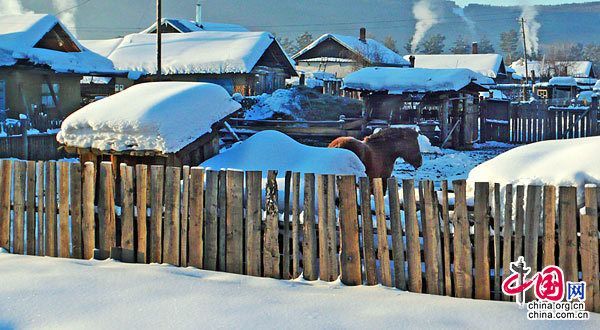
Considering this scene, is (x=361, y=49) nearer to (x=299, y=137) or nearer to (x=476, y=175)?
(x=299, y=137)

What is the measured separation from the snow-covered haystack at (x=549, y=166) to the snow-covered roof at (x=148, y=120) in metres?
3.34

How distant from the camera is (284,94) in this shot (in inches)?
1266

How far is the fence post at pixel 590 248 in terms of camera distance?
540cm

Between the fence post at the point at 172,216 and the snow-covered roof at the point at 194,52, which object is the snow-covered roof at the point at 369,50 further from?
the fence post at the point at 172,216

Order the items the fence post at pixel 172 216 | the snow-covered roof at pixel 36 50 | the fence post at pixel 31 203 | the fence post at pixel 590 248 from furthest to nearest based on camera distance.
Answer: the snow-covered roof at pixel 36 50
the fence post at pixel 31 203
the fence post at pixel 172 216
the fence post at pixel 590 248

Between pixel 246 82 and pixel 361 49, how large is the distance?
20588mm

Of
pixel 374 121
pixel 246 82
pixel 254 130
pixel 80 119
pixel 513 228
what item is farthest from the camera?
pixel 246 82

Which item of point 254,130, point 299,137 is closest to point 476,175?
point 299,137

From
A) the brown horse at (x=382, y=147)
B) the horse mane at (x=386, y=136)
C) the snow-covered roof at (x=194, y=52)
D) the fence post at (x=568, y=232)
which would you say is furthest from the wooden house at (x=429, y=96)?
the fence post at (x=568, y=232)

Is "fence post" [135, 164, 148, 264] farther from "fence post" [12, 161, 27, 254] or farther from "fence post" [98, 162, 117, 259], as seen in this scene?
"fence post" [12, 161, 27, 254]

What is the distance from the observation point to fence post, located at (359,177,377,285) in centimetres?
608

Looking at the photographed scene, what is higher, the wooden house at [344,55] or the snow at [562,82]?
the wooden house at [344,55]

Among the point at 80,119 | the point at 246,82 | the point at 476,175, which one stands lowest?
the point at 476,175

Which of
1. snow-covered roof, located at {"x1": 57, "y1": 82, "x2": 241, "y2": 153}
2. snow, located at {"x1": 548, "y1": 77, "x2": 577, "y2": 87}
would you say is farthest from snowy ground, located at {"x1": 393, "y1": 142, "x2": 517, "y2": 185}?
snow, located at {"x1": 548, "y1": 77, "x2": 577, "y2": 87}
